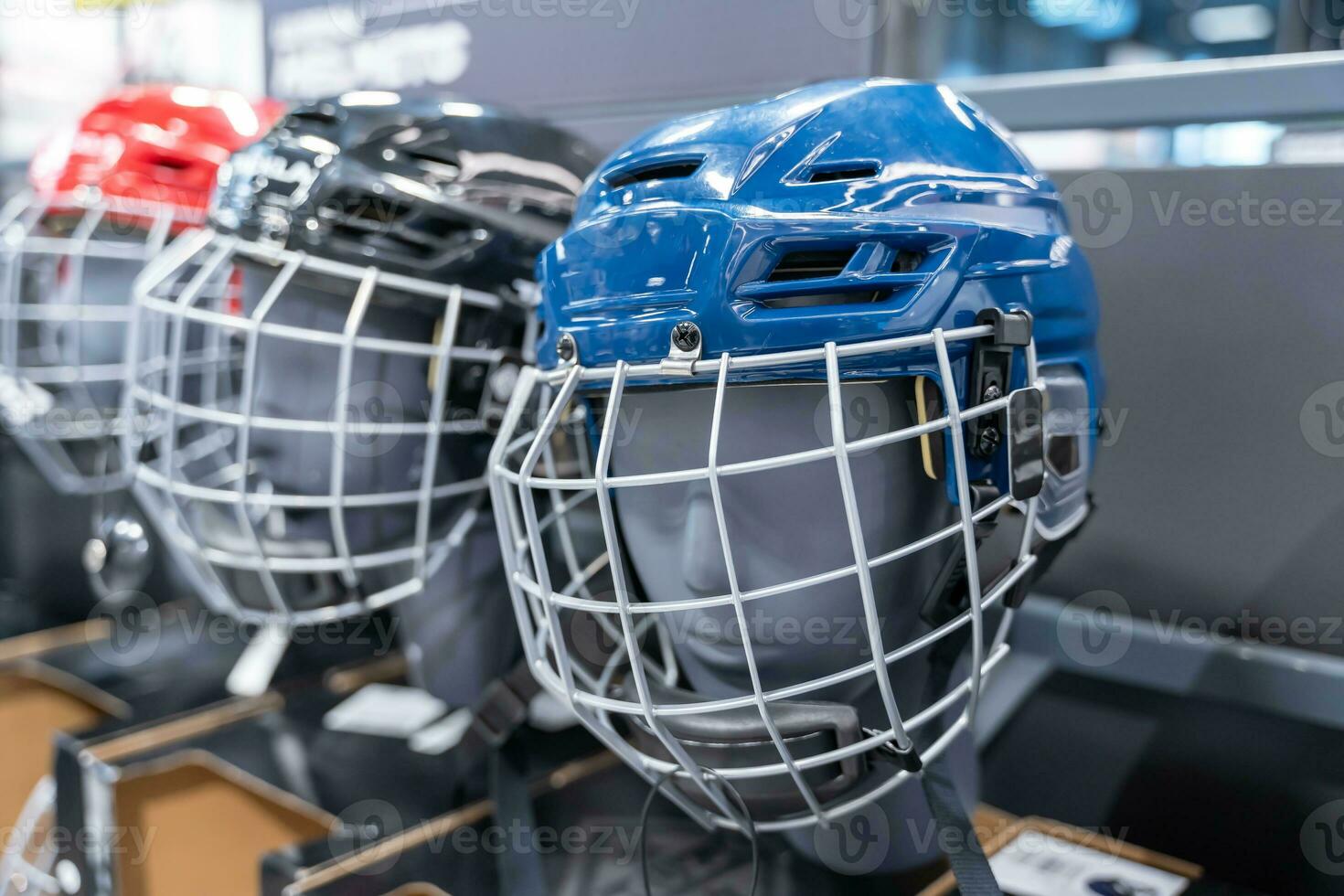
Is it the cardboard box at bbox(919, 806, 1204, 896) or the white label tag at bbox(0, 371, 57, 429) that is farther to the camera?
the white label tag at bbox(0, 371, 57, 429)

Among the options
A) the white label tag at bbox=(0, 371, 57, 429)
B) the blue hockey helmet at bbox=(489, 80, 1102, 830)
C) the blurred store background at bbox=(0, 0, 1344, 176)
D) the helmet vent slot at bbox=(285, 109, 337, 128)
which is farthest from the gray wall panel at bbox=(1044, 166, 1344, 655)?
the white label tag at bbox=(0, 371, 57, 429)

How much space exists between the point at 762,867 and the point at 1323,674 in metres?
0.49

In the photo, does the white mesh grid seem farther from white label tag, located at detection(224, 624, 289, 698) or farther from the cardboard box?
the cardboard box

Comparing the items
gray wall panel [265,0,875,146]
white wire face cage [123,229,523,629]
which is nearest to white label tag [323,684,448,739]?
white wire face cage [123,229,523,629]

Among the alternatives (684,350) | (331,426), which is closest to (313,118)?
(331,426)

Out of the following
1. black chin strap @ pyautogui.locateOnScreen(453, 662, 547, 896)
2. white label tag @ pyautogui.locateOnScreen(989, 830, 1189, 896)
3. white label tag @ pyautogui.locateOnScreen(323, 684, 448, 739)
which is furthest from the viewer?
white label tag @ pyautogui.locateOnScreen(323, 684, 448, 739)

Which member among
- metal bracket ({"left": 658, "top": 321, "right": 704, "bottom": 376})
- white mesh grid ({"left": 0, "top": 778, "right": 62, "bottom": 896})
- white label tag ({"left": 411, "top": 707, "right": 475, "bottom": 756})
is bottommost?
white mesh grid ({"left": 0, "top": 778, "right": 62, "bottom": 896})

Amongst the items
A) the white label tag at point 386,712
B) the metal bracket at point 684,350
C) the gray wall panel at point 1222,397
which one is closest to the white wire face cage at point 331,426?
the white label tag at point 386,712

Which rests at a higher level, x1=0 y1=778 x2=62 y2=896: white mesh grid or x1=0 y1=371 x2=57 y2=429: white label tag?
x1=0 y1=371 x2=57 y2=429: white label tag

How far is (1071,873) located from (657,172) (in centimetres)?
65

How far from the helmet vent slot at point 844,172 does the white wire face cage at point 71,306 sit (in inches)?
38.3

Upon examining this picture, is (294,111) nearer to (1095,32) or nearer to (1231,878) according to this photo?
(1231,878)

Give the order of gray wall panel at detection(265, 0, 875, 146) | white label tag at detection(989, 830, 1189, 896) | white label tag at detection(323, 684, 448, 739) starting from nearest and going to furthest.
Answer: white label tag at detection(989, 830, 1189, 896) < gray wall panel at detection(265, 0, 875, 146) < white label tag at detection(323, 684, 448, 739)

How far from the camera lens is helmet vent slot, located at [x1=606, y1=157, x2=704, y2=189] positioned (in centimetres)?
73
